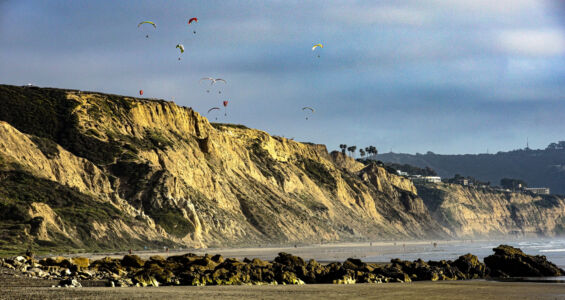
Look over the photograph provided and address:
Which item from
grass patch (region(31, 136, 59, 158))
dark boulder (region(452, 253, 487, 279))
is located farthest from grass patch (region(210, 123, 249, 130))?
dark boulder (region(452, 253, 487, 279))

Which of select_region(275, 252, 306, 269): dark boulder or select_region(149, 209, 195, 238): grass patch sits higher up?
select_region(149, 209, 195, 238): grass patch

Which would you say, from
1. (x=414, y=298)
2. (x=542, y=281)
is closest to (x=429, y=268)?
(x=542, y=281)

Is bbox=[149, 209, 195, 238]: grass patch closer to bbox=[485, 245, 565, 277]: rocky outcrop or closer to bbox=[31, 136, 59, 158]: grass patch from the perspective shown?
bbox=[31, 136, 59, 158]: grass patch

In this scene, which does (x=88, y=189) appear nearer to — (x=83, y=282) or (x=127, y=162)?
(x=127, y=162)

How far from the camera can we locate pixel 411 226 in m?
181

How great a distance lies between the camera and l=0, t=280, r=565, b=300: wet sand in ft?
95.5

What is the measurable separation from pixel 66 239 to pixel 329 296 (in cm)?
4953

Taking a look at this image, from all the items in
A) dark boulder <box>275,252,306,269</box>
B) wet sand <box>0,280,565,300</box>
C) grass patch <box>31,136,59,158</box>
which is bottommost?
wet sand <box>0,280,565,300</box>

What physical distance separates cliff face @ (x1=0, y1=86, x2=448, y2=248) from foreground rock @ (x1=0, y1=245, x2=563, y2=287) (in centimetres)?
3316

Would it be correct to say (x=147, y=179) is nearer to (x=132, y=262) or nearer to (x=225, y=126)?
(x=225, y=126)

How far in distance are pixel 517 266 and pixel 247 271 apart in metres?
21.3

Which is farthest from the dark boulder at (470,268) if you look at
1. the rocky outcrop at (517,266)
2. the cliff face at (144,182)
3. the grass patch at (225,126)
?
the grass patch at (225,126)

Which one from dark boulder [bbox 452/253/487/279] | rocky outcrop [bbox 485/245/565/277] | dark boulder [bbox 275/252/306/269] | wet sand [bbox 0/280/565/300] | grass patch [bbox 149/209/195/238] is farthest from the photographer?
grass patch [bbox 149/209/195/238]

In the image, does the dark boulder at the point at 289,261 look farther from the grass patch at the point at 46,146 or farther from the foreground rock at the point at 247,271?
the grass patch at the point at 46,146
